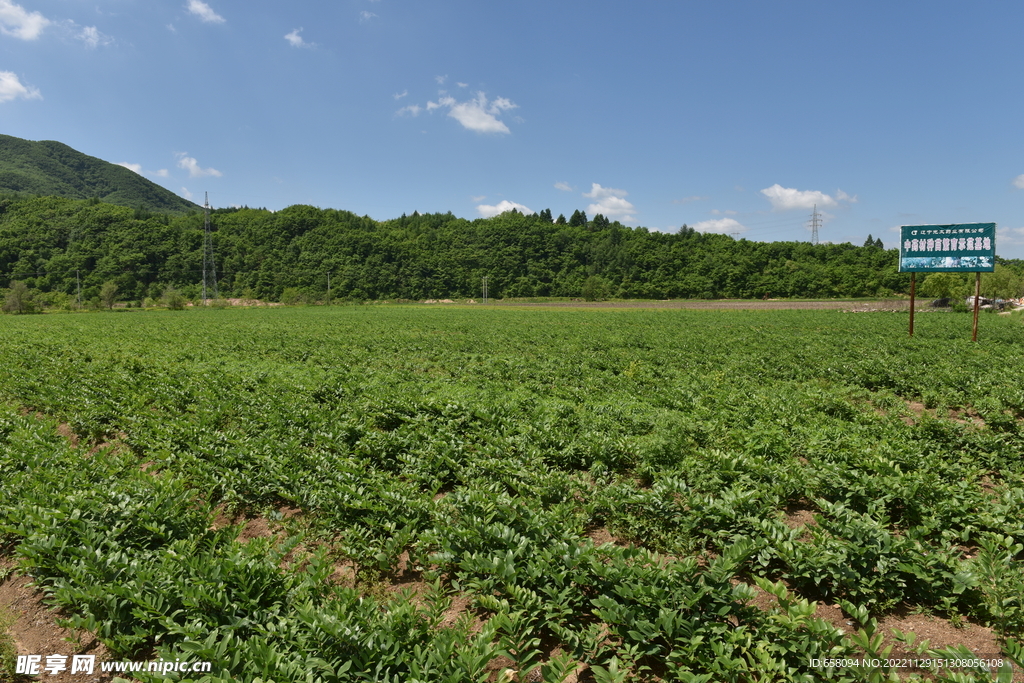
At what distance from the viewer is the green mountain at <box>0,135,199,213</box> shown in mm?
164500

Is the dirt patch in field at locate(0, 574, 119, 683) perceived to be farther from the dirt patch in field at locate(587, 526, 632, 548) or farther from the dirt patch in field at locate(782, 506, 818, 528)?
the dirt patch in field at locate(782, 506, 818, 528)

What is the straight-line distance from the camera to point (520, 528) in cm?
472

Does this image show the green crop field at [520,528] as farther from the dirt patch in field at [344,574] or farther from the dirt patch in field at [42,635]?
the dirt patch in field at [42,635]

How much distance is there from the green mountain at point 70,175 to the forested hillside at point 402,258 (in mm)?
61184

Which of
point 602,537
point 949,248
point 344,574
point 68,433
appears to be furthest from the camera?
point 949,248

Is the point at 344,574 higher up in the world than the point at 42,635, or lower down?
higher up

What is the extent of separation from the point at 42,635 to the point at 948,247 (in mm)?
25356

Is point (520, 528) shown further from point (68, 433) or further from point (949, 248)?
point (949, 248)

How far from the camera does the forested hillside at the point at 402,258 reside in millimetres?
100375

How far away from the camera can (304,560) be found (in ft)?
15.5

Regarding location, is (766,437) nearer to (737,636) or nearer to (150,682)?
(737,636)

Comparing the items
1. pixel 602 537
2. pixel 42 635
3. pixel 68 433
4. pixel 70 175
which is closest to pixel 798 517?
pixel 602 537

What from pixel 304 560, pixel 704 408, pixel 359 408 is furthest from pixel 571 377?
pixel 304 560

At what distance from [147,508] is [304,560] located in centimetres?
172
